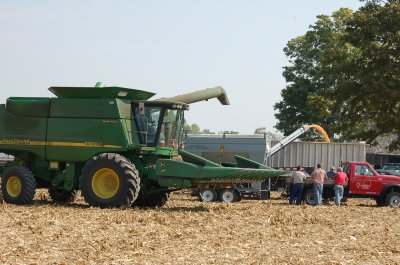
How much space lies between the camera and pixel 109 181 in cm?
1884

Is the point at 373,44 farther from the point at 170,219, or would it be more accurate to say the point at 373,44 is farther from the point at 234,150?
the point at 170,219

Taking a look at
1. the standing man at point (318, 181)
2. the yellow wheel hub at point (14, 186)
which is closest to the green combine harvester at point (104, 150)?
the yellow wheel hub at point (14, 186)

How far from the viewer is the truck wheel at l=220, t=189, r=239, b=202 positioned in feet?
88.2

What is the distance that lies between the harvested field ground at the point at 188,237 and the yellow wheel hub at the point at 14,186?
1017 millimetres

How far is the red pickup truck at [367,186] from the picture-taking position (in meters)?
27.3

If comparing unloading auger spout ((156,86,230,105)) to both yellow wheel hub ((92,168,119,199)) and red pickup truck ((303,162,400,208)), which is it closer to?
yellow wheel hub ((92,168,119,199))

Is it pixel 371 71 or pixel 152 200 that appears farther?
pixel 371 71

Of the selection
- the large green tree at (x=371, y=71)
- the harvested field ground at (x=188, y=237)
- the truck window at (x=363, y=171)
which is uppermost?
the large green tree at (x=371, y=71)

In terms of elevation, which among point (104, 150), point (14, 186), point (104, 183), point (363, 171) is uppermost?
point (104, 150)

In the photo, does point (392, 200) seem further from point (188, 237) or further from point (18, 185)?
point (188, 237)

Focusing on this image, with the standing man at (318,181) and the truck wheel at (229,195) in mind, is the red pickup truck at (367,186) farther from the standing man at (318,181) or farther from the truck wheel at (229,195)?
the truck wheel at (229,195)

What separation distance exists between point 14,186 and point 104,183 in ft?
9.15

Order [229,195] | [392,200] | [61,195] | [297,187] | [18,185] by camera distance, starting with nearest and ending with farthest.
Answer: [18,185] → [61,195] → [297,187] → [229,195] → [392,200]

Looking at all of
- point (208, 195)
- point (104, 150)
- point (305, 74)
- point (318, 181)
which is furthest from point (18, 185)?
point (305, 74)
